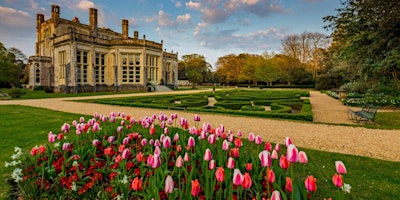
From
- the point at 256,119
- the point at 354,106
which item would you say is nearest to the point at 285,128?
the point at 256,119

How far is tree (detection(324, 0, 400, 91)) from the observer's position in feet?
Result: 27.4

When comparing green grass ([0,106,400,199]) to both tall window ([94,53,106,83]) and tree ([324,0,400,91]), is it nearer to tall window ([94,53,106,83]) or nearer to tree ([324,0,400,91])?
tree ([324,0,400,91])

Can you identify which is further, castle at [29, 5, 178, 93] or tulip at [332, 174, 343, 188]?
castle at [29, 5, 178, 93]

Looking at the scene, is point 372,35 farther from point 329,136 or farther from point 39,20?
point 39,20

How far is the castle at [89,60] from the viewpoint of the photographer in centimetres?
2953

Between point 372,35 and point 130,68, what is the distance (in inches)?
1222

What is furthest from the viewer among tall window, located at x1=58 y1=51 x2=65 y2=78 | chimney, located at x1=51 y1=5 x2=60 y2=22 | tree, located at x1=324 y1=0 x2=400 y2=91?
chimney, located at x1=51 y1=5 x2=60 y2=22

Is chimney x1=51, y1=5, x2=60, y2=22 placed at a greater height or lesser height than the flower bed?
greater

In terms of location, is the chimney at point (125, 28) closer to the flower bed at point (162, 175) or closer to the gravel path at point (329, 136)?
the gravel path at point (329, 136)

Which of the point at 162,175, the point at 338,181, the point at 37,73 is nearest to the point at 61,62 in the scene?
the point at 37,73

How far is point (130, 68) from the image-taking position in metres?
34.2

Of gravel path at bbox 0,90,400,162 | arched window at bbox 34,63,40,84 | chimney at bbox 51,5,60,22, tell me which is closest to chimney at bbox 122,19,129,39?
chimney at bbox 51,5,60,22

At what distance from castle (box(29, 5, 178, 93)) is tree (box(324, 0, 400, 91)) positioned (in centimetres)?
2825

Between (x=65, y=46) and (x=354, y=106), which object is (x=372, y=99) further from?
(x=65, y=46)
